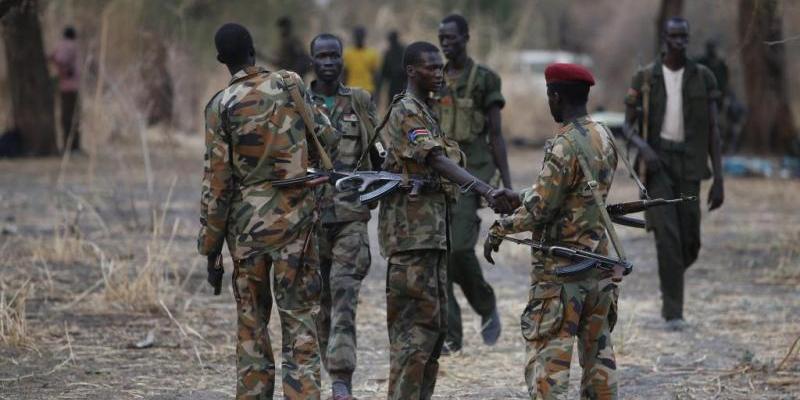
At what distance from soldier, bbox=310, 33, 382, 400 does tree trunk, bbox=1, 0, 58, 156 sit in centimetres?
1130

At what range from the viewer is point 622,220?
18.4 feet

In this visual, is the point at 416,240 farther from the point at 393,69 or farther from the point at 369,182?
the point at 393,69

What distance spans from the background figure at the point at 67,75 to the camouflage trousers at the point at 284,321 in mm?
12705

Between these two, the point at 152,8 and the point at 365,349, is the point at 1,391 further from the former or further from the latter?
the point at 152,8

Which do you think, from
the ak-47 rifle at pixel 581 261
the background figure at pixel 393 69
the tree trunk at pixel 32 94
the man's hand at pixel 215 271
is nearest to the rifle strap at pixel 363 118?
the man's hand at pixel 215 271

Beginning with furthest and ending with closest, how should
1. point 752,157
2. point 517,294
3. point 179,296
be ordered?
point 752,157 → point 517,294 → point 179,296

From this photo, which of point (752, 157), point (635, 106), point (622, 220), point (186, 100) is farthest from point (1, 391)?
point (752, 157)

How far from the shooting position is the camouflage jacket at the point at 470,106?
7.59 m

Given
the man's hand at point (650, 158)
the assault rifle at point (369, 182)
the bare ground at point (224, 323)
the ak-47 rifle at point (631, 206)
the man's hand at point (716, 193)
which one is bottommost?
the bare ground at point (224, 323)

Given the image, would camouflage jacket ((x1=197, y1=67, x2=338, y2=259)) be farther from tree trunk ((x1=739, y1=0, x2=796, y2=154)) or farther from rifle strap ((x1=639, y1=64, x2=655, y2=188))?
tree trunk ((x1=739, y1=0, x2=796, y2=154))

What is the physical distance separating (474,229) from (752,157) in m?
12.1

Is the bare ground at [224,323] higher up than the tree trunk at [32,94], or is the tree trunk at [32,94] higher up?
the tree trunk at [32,94]

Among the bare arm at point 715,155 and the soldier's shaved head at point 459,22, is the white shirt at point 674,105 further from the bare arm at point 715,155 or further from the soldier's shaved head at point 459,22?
the soldier's shaved head at point 459,22

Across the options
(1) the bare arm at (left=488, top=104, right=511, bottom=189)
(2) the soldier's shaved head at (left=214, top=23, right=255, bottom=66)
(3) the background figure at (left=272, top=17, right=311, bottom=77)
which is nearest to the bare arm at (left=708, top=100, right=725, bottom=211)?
(1) the bare arm at (left=488, top=104, right=511, bottom=189)
